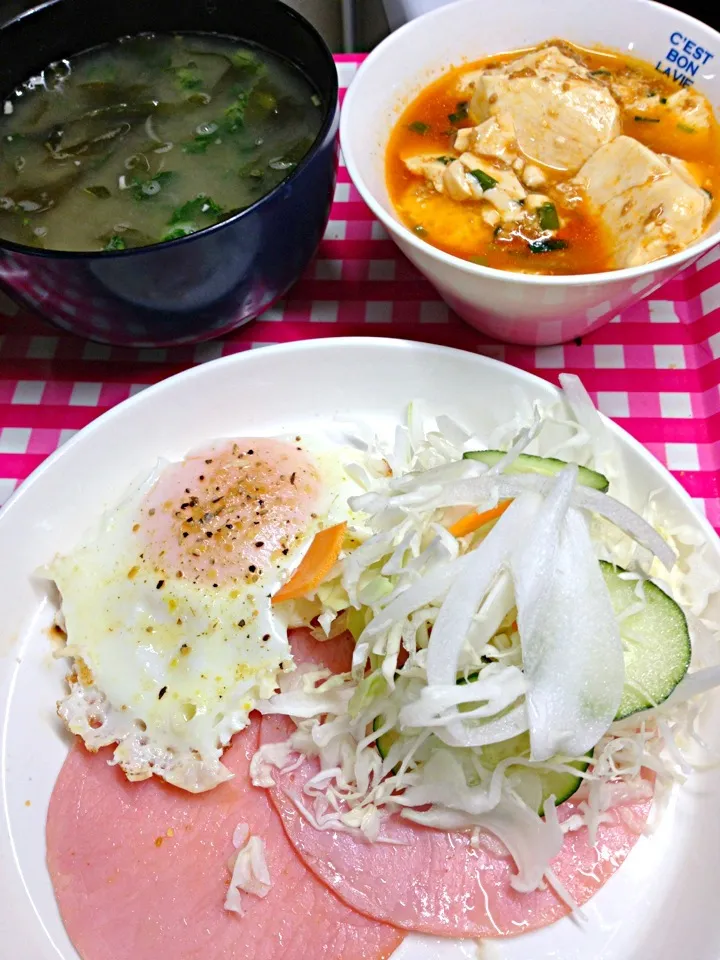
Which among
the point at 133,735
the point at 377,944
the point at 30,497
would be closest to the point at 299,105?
the point at 30,497

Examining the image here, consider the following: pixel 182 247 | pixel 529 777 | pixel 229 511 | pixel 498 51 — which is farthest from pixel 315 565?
pixel 498 51

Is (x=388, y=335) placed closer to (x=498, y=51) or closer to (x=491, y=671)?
(x=498, y=51)

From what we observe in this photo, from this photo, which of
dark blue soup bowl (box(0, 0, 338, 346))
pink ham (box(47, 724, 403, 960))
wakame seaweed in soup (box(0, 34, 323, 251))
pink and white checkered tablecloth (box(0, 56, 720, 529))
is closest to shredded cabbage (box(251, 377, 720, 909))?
pink ham (box(47, 724, 403, 960))

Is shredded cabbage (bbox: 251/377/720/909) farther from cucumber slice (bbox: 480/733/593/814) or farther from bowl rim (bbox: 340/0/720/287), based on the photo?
bowl rim (bbox: 340/0/720/287)

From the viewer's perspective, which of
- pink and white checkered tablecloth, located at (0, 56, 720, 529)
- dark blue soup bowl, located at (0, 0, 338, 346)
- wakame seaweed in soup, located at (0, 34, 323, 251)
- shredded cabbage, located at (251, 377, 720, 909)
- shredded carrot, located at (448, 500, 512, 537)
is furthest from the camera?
pink and white checkered tablecloth, located at (0, 56, 720, 529)

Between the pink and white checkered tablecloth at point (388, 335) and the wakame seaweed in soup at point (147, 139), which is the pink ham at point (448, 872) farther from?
the wakame seaweed in soup at point (147, 139)

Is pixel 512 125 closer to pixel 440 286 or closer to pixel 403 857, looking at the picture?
pixel 440 286

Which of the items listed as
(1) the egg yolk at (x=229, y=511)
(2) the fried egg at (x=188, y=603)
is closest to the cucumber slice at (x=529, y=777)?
(2) the fried egg at (x=188, y=603)
